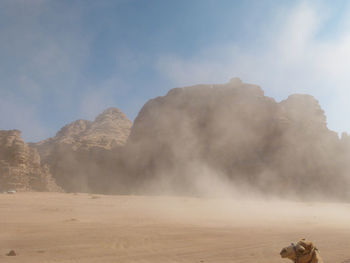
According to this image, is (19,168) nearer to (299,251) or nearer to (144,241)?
(144,241)

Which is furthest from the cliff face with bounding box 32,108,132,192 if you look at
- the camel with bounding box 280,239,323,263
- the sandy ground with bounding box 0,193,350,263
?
Result: the camel with bounding box 280,239,323,263

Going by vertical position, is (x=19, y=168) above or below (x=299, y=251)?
above

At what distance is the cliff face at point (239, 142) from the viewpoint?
1176 inches

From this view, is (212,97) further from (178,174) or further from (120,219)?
(120,219)

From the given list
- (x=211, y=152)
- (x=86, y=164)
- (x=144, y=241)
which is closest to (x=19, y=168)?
(x=86, y=164)

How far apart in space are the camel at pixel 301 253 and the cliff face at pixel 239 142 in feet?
86.9

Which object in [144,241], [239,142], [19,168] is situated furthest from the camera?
[239,142]

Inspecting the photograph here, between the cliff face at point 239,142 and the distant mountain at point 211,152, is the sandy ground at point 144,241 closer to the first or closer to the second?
the distant mountain at point 211,152

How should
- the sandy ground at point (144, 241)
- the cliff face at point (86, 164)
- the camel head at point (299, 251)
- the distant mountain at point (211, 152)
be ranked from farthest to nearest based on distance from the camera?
the cliff face at point (86, 164) < the distant mountain at point (211, 152) < the sandy ground at point (144, 241) < the camel head at point (299, 251)

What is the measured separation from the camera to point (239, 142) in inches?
1325

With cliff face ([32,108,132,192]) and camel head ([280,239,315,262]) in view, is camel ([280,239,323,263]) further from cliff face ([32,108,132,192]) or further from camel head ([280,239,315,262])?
cliff face ([32,108,132,192])

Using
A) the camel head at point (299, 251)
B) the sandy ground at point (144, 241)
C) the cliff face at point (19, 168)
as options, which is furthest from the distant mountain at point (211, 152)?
the camel head at point (299, 251)

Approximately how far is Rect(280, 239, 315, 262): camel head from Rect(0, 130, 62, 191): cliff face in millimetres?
22125

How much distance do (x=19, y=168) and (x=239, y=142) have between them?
23630 mm
